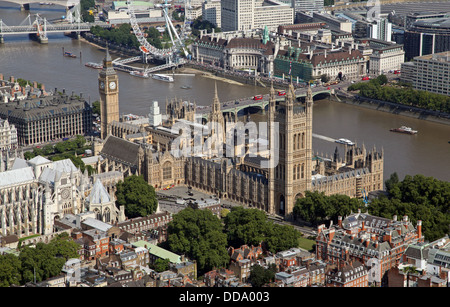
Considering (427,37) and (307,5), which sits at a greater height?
(307,5)

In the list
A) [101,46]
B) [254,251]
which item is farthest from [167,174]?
[101,46]

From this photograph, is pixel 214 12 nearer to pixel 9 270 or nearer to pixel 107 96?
pixel 107 96

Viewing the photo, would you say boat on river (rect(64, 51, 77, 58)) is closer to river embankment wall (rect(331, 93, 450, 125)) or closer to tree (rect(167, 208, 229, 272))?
river embankment wall (rect(331, 93, 450, 125))

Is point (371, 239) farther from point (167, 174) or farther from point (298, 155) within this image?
point (167, 174)

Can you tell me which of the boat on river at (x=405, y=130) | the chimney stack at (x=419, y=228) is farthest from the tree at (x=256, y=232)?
the boat on river at (x=405, y=130)

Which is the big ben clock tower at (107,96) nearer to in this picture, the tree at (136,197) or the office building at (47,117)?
the office building at (47,117)

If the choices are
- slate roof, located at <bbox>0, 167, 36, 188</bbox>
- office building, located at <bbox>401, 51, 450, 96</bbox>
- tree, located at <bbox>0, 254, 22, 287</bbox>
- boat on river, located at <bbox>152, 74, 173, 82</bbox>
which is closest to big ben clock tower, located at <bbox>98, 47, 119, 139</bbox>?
slate roof, located at <bbox>0, 167, 36, 188</bbox>

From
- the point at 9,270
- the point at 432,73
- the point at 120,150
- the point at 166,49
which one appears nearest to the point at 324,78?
the point at 432,73
